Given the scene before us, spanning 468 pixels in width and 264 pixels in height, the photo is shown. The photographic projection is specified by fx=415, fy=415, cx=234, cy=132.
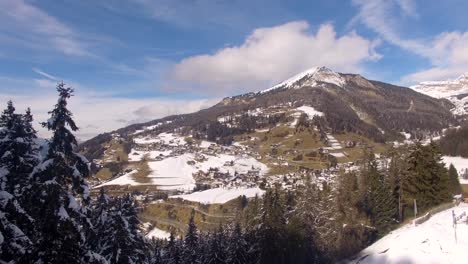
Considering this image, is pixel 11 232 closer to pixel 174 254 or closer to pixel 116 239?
pixel 116 239

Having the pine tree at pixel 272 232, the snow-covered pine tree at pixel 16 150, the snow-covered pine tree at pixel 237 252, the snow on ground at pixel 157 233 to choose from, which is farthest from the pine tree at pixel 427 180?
the snow on ground at pixel 157 233

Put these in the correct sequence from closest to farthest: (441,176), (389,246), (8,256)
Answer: (8,256) < (389,246) < (441,176)

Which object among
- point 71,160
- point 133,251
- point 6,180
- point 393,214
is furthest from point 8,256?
point 393,214

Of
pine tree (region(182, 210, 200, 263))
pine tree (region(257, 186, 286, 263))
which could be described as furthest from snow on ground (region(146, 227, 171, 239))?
pine tree (region(257, 186, 286, 263))

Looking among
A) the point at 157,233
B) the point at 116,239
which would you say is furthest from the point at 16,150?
the point at 157,233

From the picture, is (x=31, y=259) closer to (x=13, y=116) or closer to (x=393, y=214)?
(x=13, y=116)
